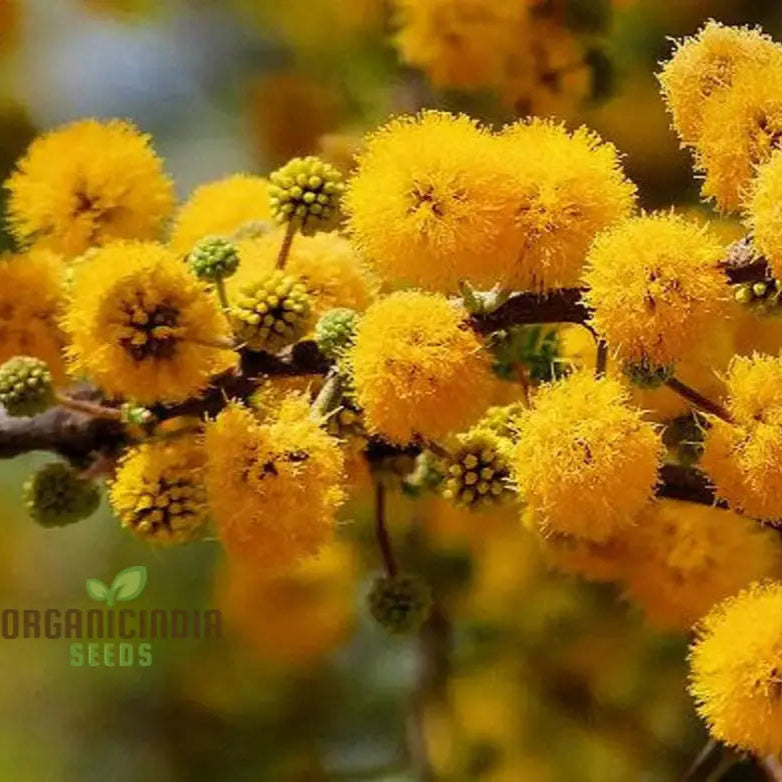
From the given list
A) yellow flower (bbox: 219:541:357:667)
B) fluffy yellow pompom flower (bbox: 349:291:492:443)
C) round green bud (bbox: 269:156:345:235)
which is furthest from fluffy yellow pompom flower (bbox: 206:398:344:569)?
yellow flower (bbox: 219:541:357:667)

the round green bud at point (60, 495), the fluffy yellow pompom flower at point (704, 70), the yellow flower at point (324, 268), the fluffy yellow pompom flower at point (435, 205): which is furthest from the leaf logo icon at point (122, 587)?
the fluffy yellow pompom flower at point (704, 70)

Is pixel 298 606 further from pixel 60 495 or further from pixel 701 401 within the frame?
pixel 701 401

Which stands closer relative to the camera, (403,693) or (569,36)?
(569,36)

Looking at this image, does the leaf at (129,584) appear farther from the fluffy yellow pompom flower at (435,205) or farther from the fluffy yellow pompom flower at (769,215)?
the fluffy yellow pompom flower at (769,215)

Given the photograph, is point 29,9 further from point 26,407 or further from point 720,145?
point 720,145

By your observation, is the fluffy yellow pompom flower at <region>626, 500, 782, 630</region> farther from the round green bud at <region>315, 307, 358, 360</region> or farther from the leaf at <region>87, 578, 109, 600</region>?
the leaf at <region>87, 578, 109, 600</region>

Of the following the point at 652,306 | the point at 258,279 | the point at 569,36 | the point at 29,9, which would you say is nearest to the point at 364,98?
the point at 569,36
